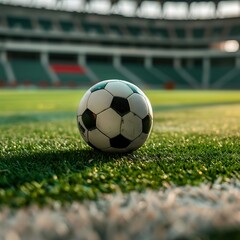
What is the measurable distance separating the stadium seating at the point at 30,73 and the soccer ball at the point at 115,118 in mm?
36317

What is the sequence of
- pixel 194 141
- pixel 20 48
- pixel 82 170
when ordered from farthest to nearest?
pixel 20 48
pixel 194 141
pixel 82 170

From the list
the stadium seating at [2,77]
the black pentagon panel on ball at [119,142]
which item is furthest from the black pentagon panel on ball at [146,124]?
the stadium seating at [2,77]

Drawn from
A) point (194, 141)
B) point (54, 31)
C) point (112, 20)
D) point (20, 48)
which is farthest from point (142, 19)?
point (194, 141)

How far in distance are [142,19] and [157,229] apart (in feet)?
169

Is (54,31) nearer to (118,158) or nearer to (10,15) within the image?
(10,15)

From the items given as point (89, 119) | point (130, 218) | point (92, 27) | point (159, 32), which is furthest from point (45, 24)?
point (130, 218)

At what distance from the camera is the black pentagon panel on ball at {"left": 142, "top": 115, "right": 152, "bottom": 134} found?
3023 millimetres

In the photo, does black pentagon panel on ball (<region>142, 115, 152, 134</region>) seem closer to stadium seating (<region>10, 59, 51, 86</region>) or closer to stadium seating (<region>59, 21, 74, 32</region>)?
stadium seating (<region>10, 59, 51, 86</region>)

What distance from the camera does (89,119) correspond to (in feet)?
9.92

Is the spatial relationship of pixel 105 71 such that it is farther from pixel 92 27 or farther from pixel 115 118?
pixel 115 118

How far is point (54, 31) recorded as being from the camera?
47.2 m

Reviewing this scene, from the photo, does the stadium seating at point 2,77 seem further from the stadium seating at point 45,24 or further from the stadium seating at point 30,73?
the stadium seating at point 45,24

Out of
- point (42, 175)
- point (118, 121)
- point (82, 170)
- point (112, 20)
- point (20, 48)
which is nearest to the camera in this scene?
point (42, 175)

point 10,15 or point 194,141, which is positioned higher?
point 10,15
